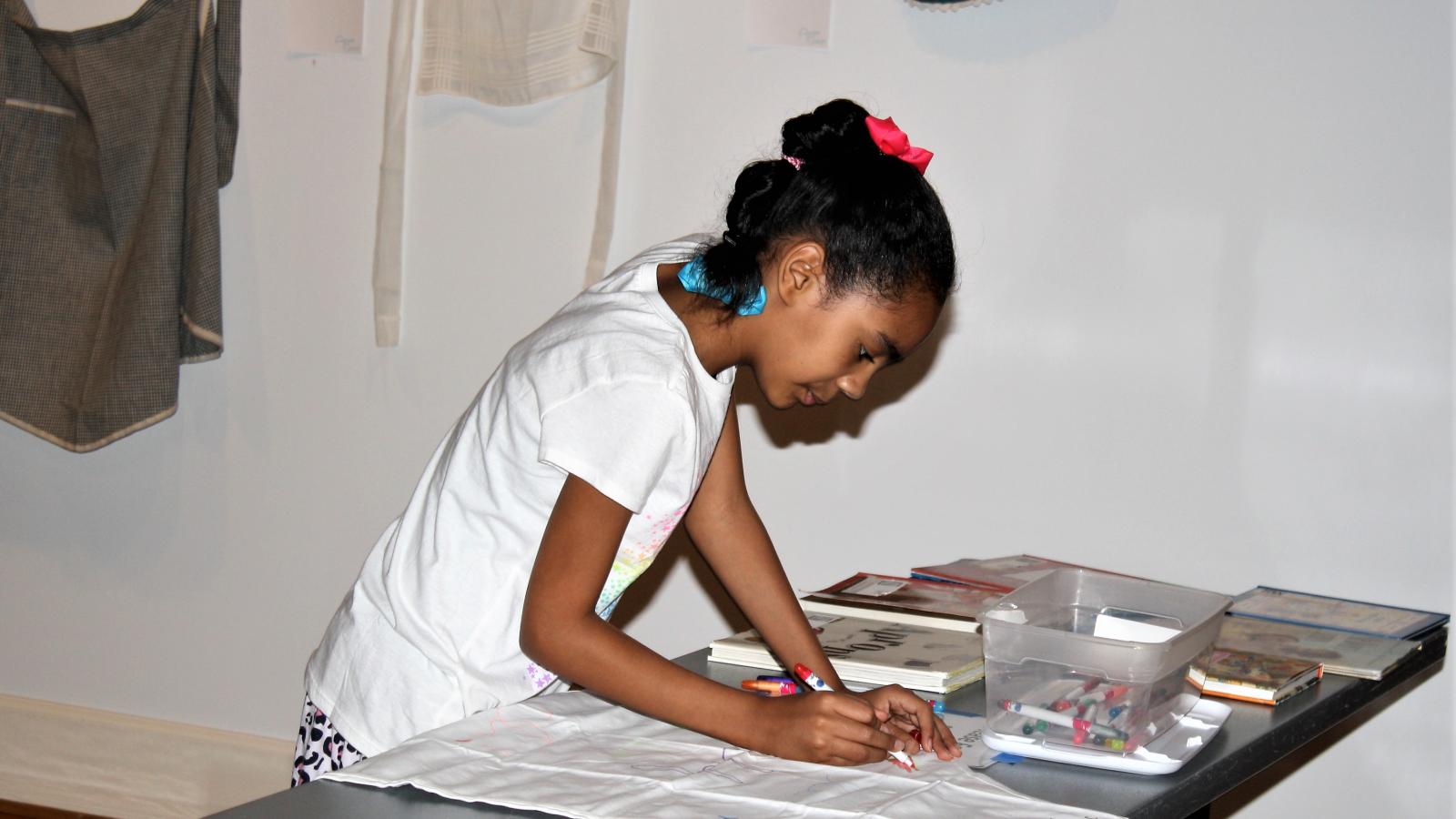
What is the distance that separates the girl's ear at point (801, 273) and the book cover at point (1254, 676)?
508 mm

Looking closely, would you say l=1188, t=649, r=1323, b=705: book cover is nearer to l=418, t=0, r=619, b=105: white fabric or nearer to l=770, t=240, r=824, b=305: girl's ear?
l=770, t=240, r=824, b=305: girl's ear

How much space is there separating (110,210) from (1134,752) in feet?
7.36

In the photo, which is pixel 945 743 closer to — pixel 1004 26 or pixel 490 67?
pixel 1004 26

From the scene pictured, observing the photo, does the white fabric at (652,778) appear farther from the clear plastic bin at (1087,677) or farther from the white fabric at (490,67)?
the white fabric at (490,67)

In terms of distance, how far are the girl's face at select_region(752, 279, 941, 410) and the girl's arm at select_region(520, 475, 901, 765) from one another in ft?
0.79

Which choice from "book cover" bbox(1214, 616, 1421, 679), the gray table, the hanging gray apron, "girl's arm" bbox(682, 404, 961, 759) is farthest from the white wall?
"girl's arm" bbox(682, 404, 961, 759)

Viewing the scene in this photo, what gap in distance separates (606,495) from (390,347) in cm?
164

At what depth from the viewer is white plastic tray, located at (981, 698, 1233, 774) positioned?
113cm

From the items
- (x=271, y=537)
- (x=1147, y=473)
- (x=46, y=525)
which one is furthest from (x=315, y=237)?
(x=1147, y=473)

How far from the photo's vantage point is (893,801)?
1021 mm

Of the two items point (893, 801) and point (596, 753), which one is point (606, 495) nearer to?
point (596, 753)

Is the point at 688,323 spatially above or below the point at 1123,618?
above

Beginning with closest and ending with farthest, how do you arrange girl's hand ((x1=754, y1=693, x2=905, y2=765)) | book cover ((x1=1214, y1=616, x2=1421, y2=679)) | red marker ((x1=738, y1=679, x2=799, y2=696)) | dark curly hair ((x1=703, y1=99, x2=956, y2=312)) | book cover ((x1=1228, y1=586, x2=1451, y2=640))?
girl's hand ((x1=754, y1=693, x2=905, y2=765)) → dark curly hair ((x1=703, y1=99, x2=956, y2=312)) → red marker ((x1=738, y1=679, x2=799, y2=696)) → book cover ((x1=1214, y1=616, x2=1421, y2=679)) → book cover ((x1=1228, y1=586, x2=1451, y2=640))

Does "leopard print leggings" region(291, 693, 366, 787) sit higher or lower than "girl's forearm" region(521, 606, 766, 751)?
lower
